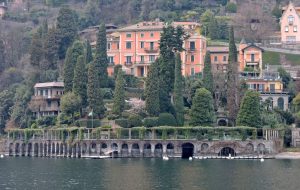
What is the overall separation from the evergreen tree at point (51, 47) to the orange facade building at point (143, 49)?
8913mm

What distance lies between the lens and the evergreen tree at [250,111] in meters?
125

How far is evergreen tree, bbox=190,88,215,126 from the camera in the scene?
12769cm

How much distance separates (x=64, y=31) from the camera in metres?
157

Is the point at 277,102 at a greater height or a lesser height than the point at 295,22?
lesser

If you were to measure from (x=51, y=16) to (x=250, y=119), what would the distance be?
8282 cm

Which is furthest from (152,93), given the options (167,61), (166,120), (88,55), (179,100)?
(88,55)

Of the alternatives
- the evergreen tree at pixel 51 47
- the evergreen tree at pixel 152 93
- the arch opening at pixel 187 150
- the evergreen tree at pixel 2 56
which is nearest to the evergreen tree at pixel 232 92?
the arch opening at pixel 187 150

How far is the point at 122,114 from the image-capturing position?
13250 centimetres

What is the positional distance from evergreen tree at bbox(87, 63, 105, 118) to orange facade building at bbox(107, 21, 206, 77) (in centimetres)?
1843

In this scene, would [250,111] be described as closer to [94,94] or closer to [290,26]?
[94,94]

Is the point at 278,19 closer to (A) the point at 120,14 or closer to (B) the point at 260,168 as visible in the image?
(A) the point at 120,14

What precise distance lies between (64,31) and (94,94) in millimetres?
27987

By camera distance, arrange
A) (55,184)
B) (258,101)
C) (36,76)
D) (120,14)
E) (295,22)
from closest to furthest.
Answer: (55,184), (258,101), (36,76), (295,22), (120,14)

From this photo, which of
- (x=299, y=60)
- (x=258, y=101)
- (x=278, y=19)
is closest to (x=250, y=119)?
(x=258, y=101)
